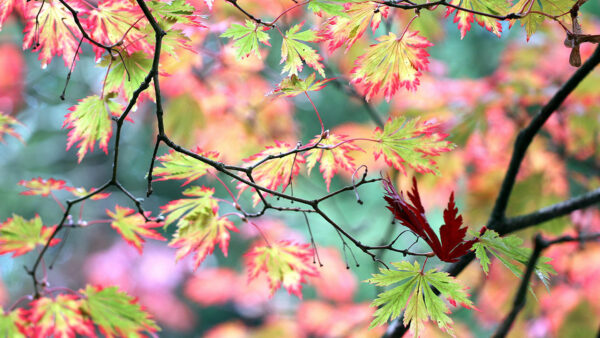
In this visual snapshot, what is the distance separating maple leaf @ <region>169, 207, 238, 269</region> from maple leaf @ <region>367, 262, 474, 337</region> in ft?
0.87

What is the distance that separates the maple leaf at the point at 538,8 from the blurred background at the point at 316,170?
6 cm

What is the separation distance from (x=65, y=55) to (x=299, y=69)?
1.28ft

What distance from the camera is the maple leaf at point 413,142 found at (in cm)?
70

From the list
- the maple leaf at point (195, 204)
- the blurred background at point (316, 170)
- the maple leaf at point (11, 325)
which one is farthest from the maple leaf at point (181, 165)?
the maple leaf at point (11, 325)

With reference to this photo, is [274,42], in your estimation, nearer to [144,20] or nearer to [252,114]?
[252,114]

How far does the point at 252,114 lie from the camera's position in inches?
86.3

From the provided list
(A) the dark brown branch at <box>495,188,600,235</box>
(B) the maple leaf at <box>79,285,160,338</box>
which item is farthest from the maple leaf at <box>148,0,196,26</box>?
(A) the dark brown branch at <box>495,188,600,235</box>

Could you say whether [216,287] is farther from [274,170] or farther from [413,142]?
[413,142]

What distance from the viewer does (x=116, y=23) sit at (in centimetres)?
73

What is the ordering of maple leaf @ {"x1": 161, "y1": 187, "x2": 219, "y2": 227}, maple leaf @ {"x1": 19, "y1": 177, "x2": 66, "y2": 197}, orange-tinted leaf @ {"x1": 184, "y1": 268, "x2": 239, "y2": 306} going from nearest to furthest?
maple leaf @ {"x1": 161, "y1": 187, "x2": 219, "y2": 227}, maple leaf @ {"x1": 19, "y1": 177, "x2": 66, "y2": 197}, orange-tinted leaf @ {"x1": 184, "y1": 268, "x2": 239, "y2": 306}

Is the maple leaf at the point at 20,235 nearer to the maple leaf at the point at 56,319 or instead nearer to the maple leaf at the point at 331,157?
the maple leaf at the point at 56,319

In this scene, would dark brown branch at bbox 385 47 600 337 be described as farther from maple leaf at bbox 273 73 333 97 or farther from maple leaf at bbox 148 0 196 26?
maple leaf at bbox 148 0 196 26

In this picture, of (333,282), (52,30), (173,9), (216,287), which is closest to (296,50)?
(173,9)

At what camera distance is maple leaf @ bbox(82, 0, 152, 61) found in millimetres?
713
